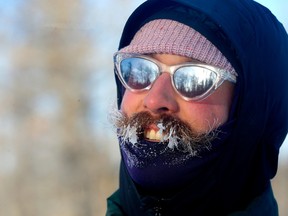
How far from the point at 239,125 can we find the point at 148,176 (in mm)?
281

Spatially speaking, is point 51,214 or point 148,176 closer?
point 148,176

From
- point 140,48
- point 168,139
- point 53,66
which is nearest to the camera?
point 168,139

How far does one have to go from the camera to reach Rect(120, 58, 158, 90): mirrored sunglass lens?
3.83ft

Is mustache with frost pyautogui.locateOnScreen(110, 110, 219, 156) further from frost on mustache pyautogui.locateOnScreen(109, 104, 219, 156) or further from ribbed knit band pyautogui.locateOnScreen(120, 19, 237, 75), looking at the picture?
ribbed knit band pyautogui.locateOnScreen(120, 19, 237, 75)

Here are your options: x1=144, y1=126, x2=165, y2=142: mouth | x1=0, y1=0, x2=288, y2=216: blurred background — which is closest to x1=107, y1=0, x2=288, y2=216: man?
x1=144, y1=126, x2=165, y2=142: mouth

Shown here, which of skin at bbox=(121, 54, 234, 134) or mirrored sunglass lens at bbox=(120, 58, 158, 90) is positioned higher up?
mirrored sunglass lens at bbox=(120, 58, 158, 90)

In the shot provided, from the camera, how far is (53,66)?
423cm

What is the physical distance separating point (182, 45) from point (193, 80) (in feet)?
0.33

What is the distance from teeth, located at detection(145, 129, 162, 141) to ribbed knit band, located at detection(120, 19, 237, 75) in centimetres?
22

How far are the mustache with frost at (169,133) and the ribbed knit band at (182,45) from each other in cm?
17

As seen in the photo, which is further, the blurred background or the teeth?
the blurred background

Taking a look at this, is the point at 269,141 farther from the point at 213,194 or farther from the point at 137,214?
the point at 137,214

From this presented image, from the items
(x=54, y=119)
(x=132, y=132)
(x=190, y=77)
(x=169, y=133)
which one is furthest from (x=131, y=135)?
(x=54, y=119)

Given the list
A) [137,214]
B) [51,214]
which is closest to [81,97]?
[51,214]
